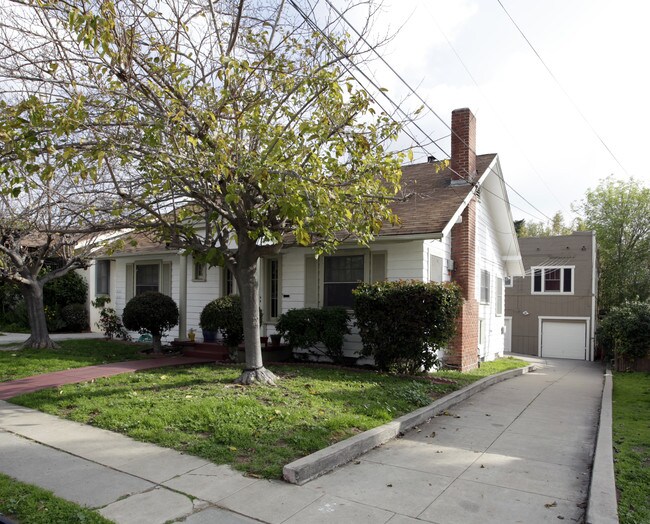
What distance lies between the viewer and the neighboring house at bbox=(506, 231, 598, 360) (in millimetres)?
30281

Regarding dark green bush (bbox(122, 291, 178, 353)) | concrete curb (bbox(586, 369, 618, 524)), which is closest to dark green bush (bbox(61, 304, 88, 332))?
dark green bush (bbox(122, 291, 178, 353))

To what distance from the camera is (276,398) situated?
7.82 meters

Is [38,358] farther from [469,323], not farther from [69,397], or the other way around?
[469,323]

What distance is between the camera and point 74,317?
1964 cm

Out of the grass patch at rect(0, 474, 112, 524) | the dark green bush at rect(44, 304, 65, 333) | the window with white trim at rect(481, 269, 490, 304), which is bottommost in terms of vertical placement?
the dark green bush at rect(44, 304, 65, 333)

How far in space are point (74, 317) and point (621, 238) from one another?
31784 millimetres

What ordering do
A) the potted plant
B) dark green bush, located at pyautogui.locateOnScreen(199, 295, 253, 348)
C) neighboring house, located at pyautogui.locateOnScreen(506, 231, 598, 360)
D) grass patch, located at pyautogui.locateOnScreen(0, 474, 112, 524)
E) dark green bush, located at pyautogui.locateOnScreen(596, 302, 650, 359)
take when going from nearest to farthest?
grass patch, located at pyautogui.locateOnScreen(0, 474, 112, 524) < dark green bush, located at pyautogui.locateOnScreen(199, 295, 253, 348) < the potted plant < dark green bush, located at pyautogui.locateOnScreen(596, 302, 650, 359) < neighboring house, located at pyautogui.locateOnScreen(506, 231, 598, 360)

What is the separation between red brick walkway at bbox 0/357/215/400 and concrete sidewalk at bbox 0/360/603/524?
1417 millimetres

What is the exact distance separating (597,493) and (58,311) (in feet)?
64.5

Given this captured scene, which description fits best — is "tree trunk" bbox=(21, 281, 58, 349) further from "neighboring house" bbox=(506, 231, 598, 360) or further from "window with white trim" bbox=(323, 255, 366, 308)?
"neighboring house" bbox=(506, 231, 598, 360)

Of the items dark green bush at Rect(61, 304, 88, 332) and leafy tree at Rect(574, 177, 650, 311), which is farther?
leafy tree at Rect(574, 177, 650, 311)

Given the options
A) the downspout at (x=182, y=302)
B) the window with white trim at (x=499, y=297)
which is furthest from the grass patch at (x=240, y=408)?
the window with white trim at (x=499, y=297)

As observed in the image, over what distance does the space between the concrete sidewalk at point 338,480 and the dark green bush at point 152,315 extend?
19.6 ft

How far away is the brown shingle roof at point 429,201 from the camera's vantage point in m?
11.7
